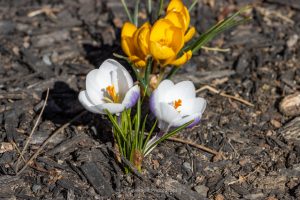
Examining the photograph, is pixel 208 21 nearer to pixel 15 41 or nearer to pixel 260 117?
pixel 260 117

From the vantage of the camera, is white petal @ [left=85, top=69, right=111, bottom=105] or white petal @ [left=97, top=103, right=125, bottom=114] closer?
white petal @ [left=97, top=103, right=125, bottom=114]

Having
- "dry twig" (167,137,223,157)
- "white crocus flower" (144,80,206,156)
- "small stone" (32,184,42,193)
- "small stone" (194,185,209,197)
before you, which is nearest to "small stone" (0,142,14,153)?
"small stone" (32,184,42,193)

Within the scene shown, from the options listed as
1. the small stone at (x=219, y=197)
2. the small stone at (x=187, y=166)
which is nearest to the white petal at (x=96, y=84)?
the small stone at (x=187, y=166)

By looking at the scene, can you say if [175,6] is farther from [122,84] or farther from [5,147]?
[5,147]

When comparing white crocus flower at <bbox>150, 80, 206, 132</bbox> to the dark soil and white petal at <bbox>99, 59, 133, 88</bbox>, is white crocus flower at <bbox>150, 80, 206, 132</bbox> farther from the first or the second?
the dark soil

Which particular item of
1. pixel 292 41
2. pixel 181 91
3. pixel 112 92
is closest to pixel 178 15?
pixel 181 91

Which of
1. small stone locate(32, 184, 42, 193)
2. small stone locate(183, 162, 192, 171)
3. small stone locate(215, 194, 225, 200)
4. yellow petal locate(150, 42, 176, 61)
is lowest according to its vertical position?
small stone locate(215, 194, 225, 200)
